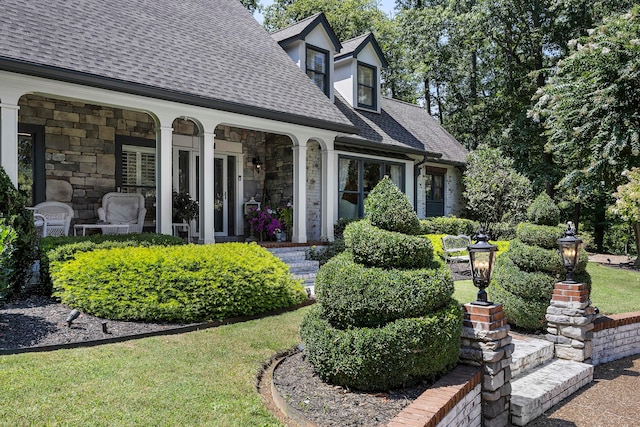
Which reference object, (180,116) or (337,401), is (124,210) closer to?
(180,116)

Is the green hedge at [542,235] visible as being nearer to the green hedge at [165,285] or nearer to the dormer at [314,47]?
the green hedge at [165,285]

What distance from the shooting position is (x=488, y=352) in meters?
3.72

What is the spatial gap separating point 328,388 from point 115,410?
4.94 ft

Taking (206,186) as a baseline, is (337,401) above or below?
below

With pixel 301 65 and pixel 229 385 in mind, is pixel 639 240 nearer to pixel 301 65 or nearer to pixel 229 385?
pixel 301 65

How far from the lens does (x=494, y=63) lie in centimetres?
2244

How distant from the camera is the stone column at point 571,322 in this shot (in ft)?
17.5

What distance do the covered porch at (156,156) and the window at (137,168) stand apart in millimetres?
21

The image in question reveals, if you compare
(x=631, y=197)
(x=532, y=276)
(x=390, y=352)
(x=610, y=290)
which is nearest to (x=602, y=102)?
(x=631, y=197)

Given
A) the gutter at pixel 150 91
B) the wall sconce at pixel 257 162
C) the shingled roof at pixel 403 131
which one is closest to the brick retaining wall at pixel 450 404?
the gutter at pixel 150 91

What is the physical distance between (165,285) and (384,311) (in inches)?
118

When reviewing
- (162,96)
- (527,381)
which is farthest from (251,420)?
(162,96)

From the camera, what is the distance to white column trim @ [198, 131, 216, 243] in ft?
27.5

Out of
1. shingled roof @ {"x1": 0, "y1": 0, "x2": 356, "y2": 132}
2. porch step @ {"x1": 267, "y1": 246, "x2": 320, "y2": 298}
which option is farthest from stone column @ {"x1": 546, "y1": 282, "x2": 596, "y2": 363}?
shingled roof @ {"x1": 0, "y1": 0, "x2": 356, "y2": 132}
